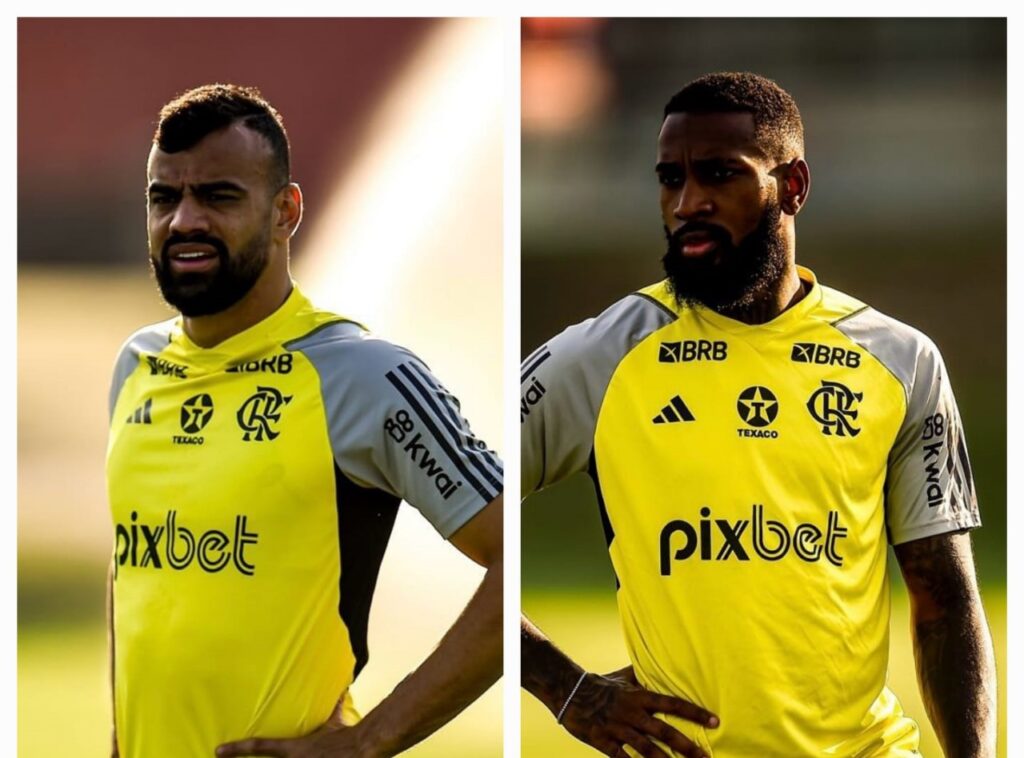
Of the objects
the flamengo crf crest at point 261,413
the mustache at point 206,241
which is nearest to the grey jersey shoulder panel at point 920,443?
the flamengo crf crest at point 261,413

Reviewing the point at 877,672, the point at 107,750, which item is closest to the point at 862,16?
the point at 877,672

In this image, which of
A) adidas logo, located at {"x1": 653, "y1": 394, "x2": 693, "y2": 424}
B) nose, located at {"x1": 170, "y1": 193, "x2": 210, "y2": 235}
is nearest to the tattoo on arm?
adidas logo, located at {"x1": 653, "y1": 394, "x2": 693, "y2": 424}

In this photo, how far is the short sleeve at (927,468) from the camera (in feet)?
7.64

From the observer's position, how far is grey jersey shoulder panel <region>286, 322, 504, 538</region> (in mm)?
2291

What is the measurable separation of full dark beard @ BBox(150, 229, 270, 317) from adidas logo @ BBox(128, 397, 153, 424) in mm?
208

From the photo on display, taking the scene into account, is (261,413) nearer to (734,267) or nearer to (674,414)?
(674,414)

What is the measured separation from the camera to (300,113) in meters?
2.45

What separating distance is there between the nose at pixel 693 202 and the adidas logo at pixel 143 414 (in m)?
1.15

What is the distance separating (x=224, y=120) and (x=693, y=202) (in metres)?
0.95

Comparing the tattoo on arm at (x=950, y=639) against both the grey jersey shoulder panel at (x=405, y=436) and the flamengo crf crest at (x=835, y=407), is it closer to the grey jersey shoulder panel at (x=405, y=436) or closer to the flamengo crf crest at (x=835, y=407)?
the flamengo crf crest at (x=835, y=407)

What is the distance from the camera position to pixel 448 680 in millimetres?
2338

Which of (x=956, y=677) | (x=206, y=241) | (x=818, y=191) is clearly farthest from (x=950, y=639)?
(x=206, y=241)

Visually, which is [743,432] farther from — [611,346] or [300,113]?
[300,113]

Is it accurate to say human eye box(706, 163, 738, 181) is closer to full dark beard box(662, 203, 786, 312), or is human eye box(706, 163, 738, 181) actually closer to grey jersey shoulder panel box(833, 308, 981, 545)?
full dark beard box(662, 203, 786, 312)
